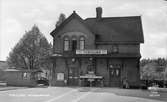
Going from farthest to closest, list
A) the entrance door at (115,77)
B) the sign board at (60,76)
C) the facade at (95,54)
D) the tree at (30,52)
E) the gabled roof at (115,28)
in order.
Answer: the tree at (30,52), the sign board at (60,76), the gabled roof at (115,28), the entrance door at (115,77), the facade at (95,54)

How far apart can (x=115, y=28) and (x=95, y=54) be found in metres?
5.28

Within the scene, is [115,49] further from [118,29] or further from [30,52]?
[30,52]

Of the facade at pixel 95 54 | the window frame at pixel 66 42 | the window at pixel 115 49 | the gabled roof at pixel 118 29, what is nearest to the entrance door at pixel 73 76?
the facade at pixel 95 54

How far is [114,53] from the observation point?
93.2ft

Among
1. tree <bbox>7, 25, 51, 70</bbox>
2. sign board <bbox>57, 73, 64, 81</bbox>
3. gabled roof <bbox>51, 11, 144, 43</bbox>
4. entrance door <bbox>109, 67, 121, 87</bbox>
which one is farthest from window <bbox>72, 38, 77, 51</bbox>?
tree <bbox>7, 25, 51, 70</bbox>

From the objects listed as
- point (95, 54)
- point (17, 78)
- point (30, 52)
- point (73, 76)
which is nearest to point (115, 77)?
point (95, 54)

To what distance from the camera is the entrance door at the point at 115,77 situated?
27906mm

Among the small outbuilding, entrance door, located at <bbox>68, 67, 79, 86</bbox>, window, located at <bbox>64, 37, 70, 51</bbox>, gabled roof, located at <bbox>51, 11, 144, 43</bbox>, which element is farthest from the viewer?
window, located at <bbox>64, 37, 70, 51</bbox>

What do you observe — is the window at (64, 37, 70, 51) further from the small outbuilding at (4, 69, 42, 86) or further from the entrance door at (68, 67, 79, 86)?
the small outbuilding at (4, 69, 42, 86)

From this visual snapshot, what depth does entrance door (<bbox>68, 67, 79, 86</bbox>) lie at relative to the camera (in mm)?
28516

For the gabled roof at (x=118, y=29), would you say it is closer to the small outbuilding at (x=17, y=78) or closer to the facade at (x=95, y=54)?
the facade at (x=95, y=54)

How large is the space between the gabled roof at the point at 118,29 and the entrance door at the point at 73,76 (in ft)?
14.4

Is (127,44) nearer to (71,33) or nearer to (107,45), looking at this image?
(107,45)

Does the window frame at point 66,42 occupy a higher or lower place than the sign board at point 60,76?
higher
